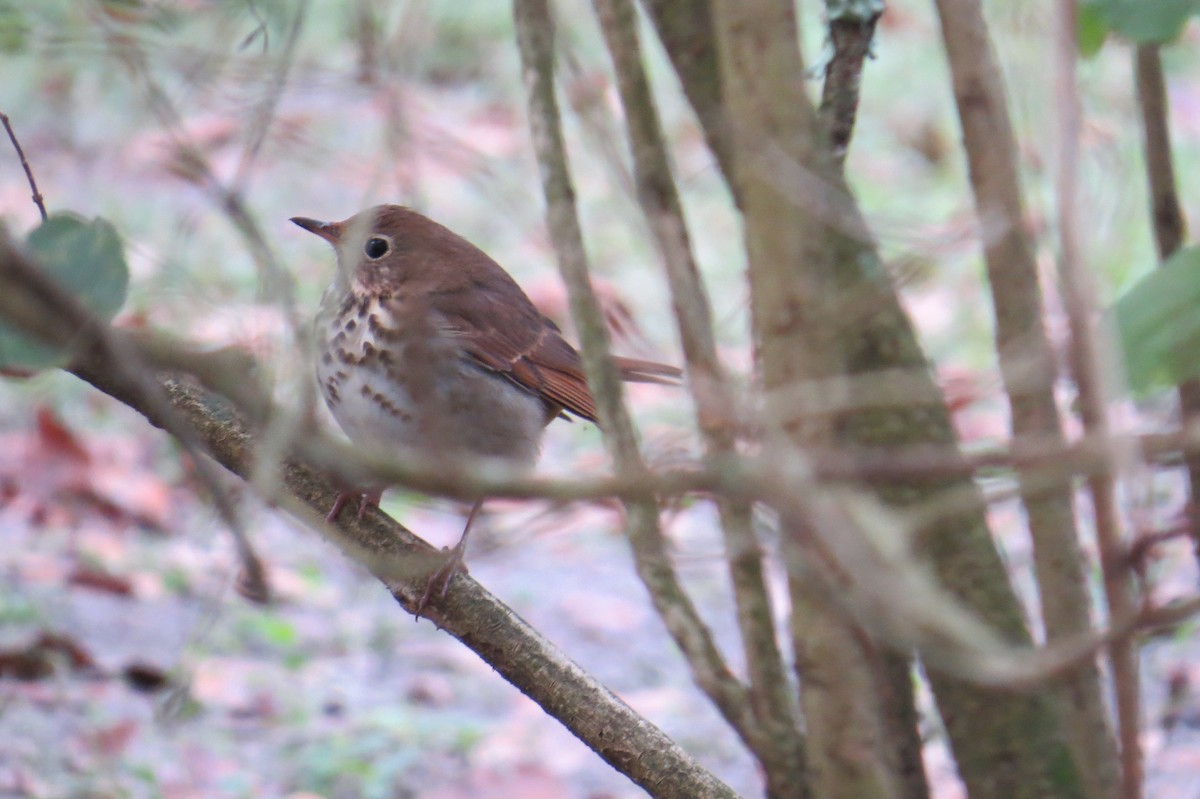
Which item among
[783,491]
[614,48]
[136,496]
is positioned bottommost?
[783,491]

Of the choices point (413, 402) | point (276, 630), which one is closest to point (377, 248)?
point (413, 402)

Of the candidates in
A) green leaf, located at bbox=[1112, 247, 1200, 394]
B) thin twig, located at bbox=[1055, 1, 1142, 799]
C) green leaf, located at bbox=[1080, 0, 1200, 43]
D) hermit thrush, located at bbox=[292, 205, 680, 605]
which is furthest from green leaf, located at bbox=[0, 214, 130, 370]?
hermit thrush, located at bbox=[292, 205, 680, 605]

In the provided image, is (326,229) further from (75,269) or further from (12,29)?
(75,269)

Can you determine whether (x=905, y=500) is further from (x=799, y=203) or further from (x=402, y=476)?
(x=402, y=476)

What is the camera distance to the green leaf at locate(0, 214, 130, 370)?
899 millimetres

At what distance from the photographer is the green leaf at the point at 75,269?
899 millimetres

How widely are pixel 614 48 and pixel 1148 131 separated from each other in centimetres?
75

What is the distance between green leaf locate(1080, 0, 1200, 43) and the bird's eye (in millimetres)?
1688

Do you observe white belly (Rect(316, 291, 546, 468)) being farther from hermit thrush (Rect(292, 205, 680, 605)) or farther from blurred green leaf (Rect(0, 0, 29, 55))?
blurred green leaf (Rect(0, 0, 29, 55))

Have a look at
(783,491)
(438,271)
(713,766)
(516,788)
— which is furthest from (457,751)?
(783,491)

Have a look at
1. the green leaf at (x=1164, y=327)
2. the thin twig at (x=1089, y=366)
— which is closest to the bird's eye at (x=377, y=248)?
the green leaf at (x=1164, y=327)

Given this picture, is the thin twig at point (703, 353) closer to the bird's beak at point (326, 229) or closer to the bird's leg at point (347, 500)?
the bird's leg at point (347, 500)

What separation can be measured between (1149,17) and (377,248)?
68.9 inches

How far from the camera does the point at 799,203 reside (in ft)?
5.17
